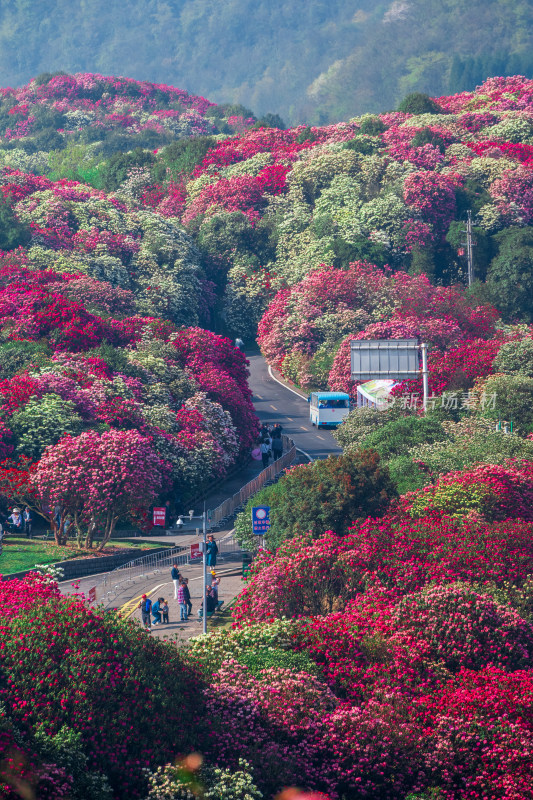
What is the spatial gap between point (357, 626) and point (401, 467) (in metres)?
20.8

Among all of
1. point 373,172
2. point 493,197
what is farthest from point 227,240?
point 493,197

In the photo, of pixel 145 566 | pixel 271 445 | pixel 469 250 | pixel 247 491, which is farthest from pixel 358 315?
pixel 145 566

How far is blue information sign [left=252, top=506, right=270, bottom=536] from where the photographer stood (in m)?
43.1

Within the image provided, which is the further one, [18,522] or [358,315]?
[358,315]

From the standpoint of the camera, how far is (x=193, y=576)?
44.8 metres

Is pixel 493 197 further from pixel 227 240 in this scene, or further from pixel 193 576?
pixel 193 576

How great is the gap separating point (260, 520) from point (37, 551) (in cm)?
888

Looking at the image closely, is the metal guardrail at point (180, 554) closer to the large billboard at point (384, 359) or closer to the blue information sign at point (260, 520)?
the blue information sign at point (260, 520)

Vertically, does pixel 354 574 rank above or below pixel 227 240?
below

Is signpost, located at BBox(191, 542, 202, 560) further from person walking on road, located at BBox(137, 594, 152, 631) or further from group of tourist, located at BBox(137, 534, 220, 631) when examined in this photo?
person walking on road, located at BBox(137, 594, 152, 631)

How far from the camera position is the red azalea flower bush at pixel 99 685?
77.8 ft

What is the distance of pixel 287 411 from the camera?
80.5 m

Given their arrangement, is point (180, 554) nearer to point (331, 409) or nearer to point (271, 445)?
point (271, 445)

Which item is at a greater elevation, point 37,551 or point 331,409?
point 331,409
